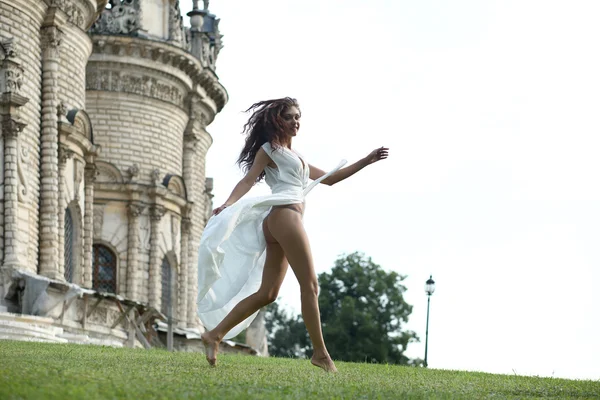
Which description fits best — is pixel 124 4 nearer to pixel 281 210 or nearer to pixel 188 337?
pixel 188 337

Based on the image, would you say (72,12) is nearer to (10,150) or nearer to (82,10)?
(82,10)

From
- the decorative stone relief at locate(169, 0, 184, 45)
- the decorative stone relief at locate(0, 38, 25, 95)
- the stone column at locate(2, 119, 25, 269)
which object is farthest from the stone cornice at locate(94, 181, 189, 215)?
the decorative stone relief at locate(0, 38, 25, 95)

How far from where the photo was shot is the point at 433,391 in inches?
347

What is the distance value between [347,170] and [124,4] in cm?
4039

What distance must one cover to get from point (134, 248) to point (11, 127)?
57.3 ft

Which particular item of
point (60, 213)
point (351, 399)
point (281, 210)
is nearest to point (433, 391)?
point (351, 399)

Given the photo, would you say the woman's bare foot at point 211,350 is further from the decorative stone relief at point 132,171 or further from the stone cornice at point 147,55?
the stone cornice at point 147,55

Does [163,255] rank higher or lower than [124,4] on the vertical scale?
lower

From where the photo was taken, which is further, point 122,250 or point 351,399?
point 122,250

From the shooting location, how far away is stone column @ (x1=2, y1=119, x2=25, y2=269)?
32312mm

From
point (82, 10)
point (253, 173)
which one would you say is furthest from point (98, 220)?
point (253, 173)

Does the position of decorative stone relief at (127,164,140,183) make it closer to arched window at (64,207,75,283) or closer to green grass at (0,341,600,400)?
arched window at (64,207,75,283)

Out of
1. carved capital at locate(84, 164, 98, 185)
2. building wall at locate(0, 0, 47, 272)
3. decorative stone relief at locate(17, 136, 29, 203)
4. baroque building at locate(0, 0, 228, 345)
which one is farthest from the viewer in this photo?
carved capital at locate(84, 164, 98, 185)

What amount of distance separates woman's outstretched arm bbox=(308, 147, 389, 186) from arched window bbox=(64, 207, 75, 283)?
95.1 ft
